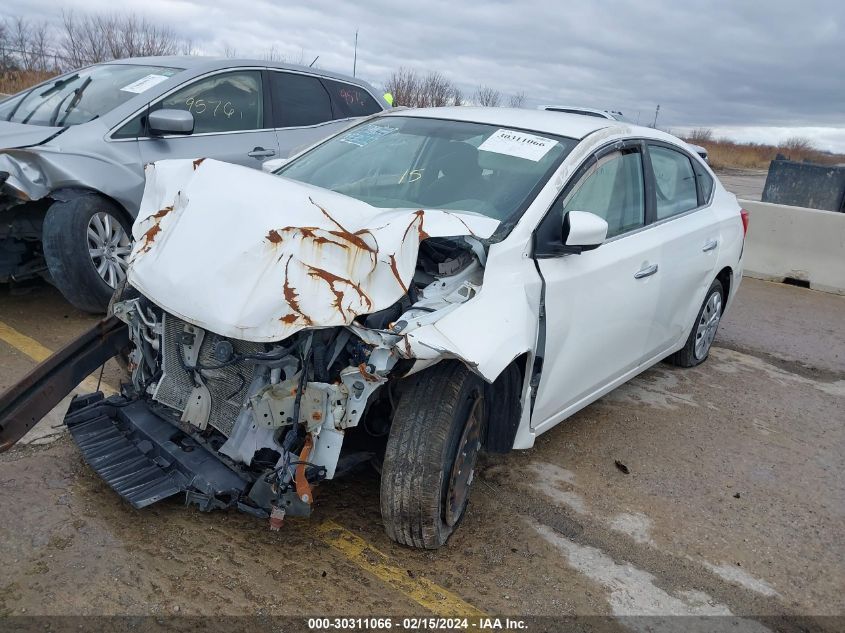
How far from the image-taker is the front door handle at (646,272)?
3719mm

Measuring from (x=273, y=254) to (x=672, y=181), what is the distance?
9.42 ft

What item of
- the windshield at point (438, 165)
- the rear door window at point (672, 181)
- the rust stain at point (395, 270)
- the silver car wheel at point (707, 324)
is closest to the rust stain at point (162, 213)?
the windshield at point (438, 165)

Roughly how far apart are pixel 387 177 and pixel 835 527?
282cm

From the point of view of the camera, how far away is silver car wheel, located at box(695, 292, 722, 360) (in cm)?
508

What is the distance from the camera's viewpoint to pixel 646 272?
12.5 feet

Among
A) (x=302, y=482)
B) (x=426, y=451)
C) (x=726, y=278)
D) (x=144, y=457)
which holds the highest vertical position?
(x=726, y=278)

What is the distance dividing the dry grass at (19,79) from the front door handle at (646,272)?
1936 cm

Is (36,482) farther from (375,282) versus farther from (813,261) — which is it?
(813,261)

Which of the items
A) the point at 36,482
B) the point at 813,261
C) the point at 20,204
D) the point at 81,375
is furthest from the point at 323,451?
the point at 813,261

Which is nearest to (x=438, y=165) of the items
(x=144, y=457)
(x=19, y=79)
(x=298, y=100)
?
(x=144, y=457)

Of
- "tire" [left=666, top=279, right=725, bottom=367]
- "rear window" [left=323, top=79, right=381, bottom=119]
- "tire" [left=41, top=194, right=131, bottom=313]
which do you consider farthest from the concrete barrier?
"tire" [left=41, top=194, right=131, bottom=313]

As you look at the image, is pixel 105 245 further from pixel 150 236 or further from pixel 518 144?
pixel 518 144

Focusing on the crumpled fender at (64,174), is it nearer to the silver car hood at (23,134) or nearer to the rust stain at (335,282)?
the silver car hood at (23,134)

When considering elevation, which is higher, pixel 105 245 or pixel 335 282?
pixel 335 282
